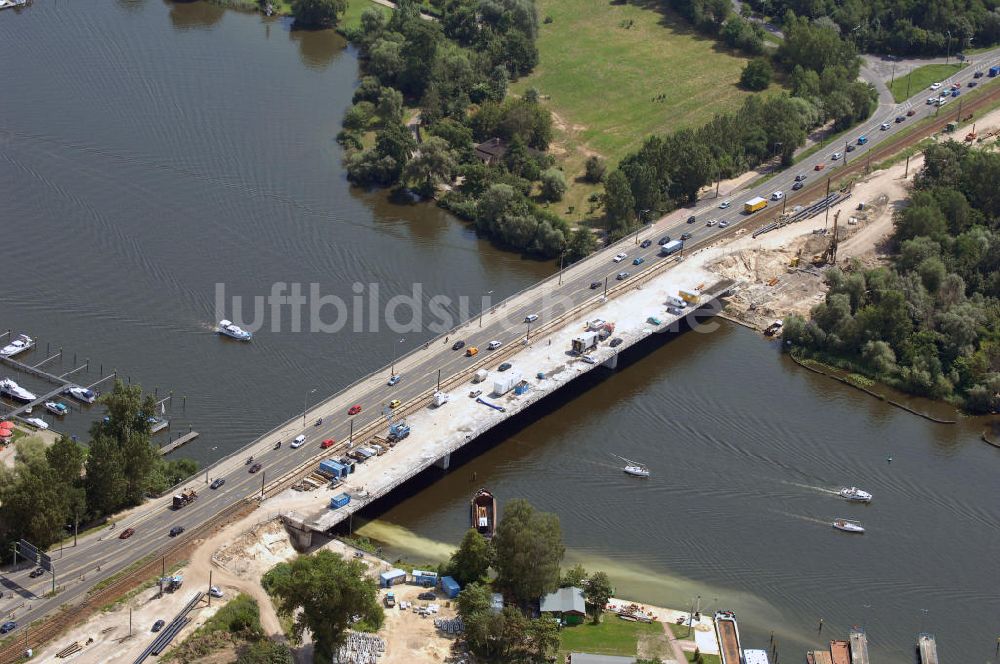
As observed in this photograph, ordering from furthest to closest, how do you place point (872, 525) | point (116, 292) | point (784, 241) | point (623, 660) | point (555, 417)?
1. point (784, 241)
2. point (116, 292)
3. point (555, 417)
4. point (872, 525)
5. point (623, 660)

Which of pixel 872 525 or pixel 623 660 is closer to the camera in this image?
pixel 623 660

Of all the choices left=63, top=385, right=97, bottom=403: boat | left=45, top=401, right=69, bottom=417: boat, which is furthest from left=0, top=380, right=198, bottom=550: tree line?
left=63, top=385, right=97, bottom=403: boat

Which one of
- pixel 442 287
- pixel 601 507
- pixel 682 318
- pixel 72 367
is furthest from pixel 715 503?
pixel 72 367

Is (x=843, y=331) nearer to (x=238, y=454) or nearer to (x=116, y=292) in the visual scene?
(x=238, y=454)

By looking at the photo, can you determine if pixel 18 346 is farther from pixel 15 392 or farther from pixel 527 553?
pixel 527 553

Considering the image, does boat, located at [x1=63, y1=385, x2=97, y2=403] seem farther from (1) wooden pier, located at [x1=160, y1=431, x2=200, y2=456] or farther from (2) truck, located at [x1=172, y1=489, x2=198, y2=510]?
(2) truck, located at [x1=172, y1=489, x2=198, y2=510]

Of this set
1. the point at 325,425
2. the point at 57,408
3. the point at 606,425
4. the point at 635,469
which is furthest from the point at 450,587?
the point at 57,408
